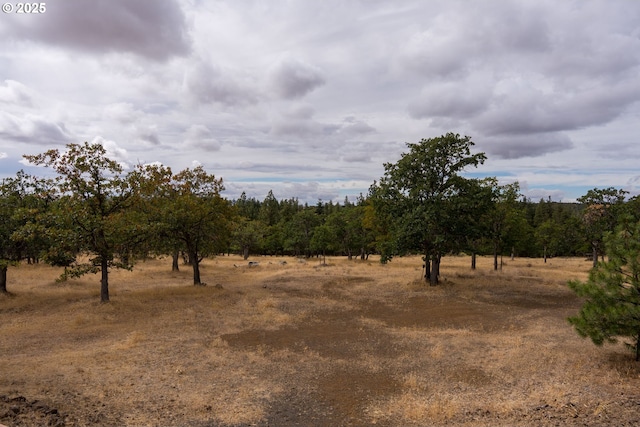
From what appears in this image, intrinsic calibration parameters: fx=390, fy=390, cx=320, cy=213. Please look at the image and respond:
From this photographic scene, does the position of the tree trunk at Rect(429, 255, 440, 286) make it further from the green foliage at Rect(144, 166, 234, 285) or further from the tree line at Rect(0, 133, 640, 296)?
the green foliage at Rect(144, 166, 234, 285)

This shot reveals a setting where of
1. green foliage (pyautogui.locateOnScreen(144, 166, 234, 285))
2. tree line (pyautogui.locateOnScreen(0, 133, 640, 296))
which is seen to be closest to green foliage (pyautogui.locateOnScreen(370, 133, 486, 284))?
tree line (pyautogui.locateOnScreen(0, 133, 640, 296))

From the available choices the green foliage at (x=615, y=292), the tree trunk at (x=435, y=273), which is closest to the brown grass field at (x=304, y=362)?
the green foliage at (x=615, y=292)

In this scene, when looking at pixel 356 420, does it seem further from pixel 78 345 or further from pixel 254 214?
pixel 254 214

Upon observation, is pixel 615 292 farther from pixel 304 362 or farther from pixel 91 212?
pixel 91 212

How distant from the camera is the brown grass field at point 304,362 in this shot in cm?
936

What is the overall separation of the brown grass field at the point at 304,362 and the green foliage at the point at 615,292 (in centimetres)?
132

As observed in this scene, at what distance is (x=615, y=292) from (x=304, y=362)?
9984 millimetres

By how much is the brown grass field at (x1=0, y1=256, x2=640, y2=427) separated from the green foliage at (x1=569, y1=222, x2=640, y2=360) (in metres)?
1.32

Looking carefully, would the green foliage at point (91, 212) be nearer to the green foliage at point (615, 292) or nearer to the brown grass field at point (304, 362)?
the brown grass field at point (304, 362)

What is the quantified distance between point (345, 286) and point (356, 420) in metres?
22.7

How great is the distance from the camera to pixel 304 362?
13805 millimetres

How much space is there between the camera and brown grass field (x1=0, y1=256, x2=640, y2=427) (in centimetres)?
936

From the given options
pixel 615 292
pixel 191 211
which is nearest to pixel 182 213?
pixel 191 211

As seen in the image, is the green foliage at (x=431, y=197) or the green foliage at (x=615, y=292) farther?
the green foliage at (x=431, y=197)
